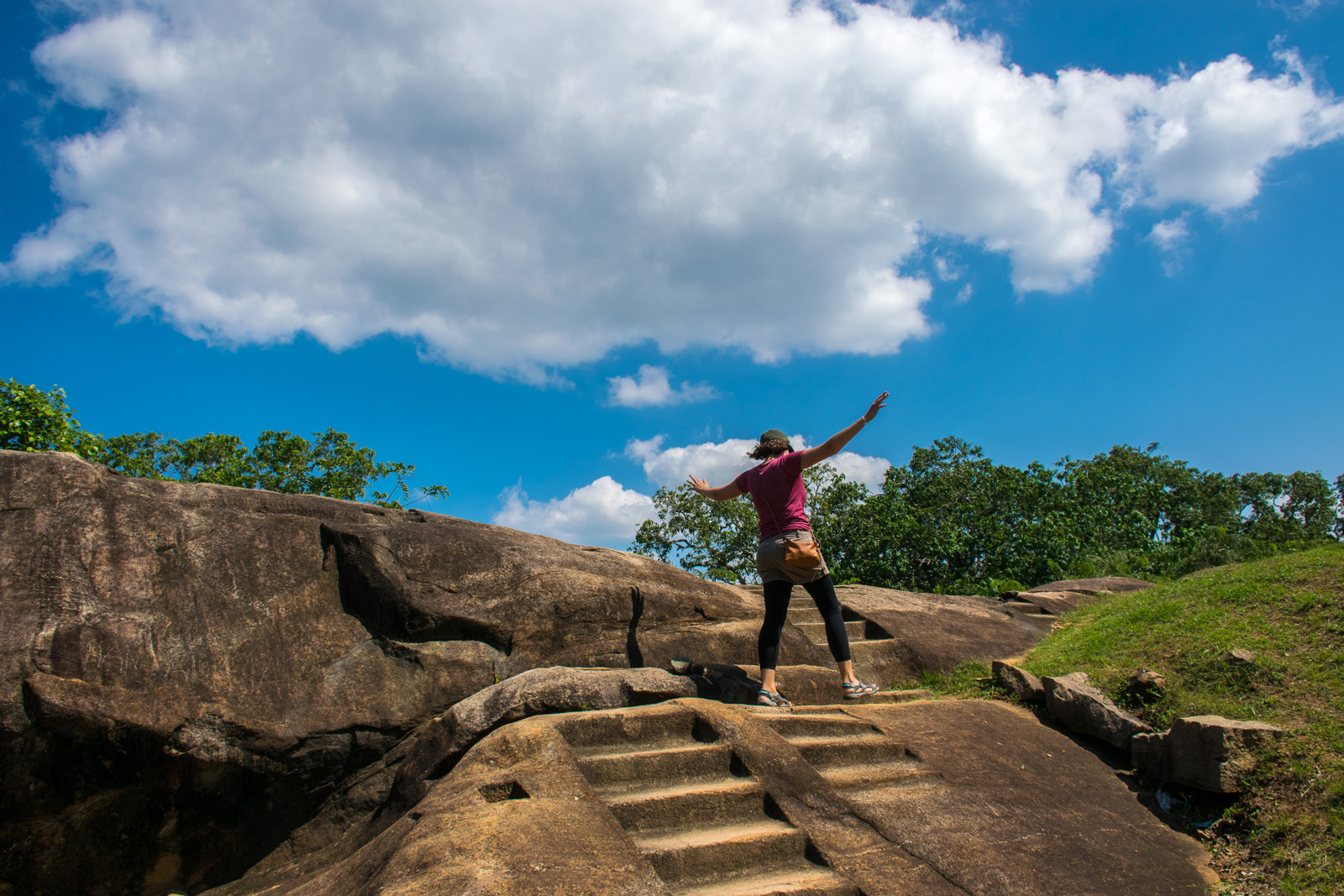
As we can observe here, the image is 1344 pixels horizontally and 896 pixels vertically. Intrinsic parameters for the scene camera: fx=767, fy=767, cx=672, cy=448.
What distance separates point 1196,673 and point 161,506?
840 centimetres

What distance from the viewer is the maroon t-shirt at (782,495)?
19.3ft

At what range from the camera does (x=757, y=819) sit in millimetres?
4020

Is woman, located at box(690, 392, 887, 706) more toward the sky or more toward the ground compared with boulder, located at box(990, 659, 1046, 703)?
more toward the sky

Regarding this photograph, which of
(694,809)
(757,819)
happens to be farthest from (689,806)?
(757,819)

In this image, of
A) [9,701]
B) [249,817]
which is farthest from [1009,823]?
[9,701]

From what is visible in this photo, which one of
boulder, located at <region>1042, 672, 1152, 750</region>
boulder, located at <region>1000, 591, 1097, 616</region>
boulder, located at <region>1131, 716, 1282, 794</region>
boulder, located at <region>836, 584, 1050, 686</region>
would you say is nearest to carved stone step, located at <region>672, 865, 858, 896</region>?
boulder, located at <region>1131, 716, 1282, 794</region>

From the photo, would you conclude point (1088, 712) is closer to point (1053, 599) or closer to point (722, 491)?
point (722, 491)

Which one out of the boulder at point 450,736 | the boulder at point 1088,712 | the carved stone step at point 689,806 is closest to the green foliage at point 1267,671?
the boulder at point 1088,712

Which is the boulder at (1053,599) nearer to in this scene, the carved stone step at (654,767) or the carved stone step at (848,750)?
the carved stone step at (848,750)

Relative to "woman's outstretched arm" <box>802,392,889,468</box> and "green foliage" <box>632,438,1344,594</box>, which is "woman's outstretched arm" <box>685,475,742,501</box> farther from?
"green foliage" <box>632,438,1344,594</box>

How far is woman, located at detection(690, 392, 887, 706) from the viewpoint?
578 cm

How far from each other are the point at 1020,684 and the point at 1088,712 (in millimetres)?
787

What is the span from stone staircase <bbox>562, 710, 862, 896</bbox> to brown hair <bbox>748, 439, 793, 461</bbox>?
233cm

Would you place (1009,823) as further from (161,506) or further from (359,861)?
(161,506)
